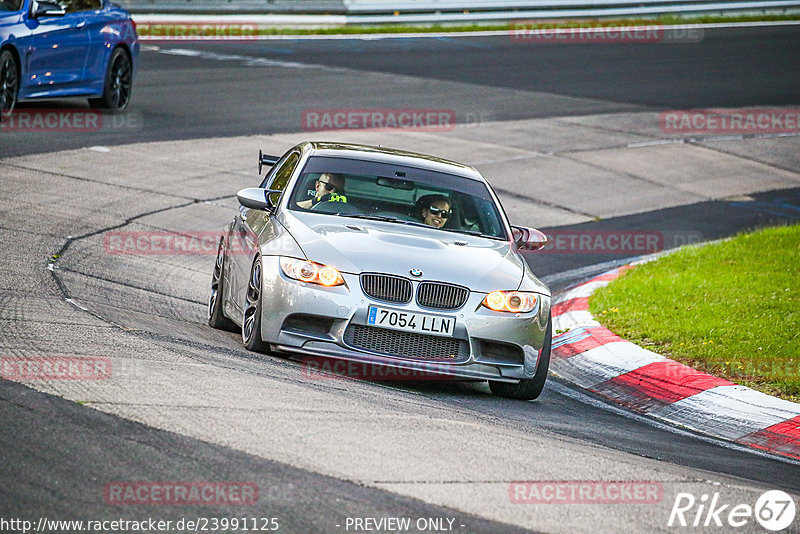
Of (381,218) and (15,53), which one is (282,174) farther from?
(15,53)

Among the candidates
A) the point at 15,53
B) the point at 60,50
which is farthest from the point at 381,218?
the point at 60,50

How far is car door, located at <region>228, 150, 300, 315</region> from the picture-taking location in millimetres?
8000

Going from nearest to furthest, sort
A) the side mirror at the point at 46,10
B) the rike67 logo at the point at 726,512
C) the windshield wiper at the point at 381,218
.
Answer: the rike67 logo at the point at 726,512
the windshield wiper at the point at 381,218
the side mirror at the point at 46,10

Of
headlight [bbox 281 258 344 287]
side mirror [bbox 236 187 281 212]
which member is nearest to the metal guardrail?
side mirror [bbox 236 187 281 212]

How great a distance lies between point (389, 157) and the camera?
8914 mm

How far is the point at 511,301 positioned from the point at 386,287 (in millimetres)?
848

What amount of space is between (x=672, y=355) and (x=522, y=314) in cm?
211

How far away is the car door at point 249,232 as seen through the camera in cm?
800

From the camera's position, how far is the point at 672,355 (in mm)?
9078

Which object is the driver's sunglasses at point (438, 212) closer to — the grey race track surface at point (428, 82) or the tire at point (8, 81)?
the grey race track surface at point (428, 82)

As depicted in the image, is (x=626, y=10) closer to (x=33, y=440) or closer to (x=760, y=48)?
(x=760, y=48)

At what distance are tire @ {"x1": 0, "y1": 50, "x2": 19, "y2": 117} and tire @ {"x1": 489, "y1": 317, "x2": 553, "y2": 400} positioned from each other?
8.88 metres

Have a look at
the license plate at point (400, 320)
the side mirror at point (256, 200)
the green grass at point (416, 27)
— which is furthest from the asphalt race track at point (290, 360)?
the green grass at point (416, 27)

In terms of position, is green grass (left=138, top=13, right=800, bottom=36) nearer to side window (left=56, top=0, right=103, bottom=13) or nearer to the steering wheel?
side window (left=56, top=0, right=103, bottom=13)
